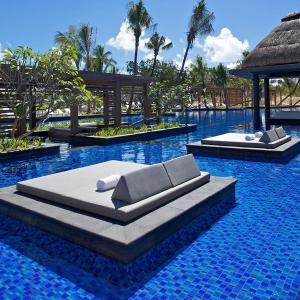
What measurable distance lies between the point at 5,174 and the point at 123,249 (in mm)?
6693

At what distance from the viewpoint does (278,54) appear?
18.0 meters

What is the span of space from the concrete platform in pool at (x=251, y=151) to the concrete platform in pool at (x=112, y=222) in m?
5.05

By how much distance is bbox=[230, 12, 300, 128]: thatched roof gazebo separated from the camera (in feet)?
58.4

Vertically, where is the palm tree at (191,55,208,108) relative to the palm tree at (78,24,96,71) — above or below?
below

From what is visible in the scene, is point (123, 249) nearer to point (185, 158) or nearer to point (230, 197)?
point (185, 158)

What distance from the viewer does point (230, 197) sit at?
6.88 metres

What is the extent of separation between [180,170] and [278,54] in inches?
562

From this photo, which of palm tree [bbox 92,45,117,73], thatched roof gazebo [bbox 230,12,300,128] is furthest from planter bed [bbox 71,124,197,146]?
palm tree [bbox 92,45,117,73]

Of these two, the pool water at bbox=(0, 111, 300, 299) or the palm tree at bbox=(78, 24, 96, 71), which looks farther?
the palm tree at bbox=(78, 24, 96, 71)

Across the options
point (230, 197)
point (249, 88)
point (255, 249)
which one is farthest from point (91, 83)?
point (249, 88)

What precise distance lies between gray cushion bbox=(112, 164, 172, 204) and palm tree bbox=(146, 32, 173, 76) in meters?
36.3

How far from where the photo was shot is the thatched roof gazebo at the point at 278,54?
17.8m

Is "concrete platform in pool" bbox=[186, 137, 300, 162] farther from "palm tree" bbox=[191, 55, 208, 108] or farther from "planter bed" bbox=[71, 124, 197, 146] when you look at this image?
"palm tree" bbox=[191, 55, 208, 108]

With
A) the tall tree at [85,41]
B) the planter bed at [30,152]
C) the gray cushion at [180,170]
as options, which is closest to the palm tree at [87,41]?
the tall tree at [85,41]
